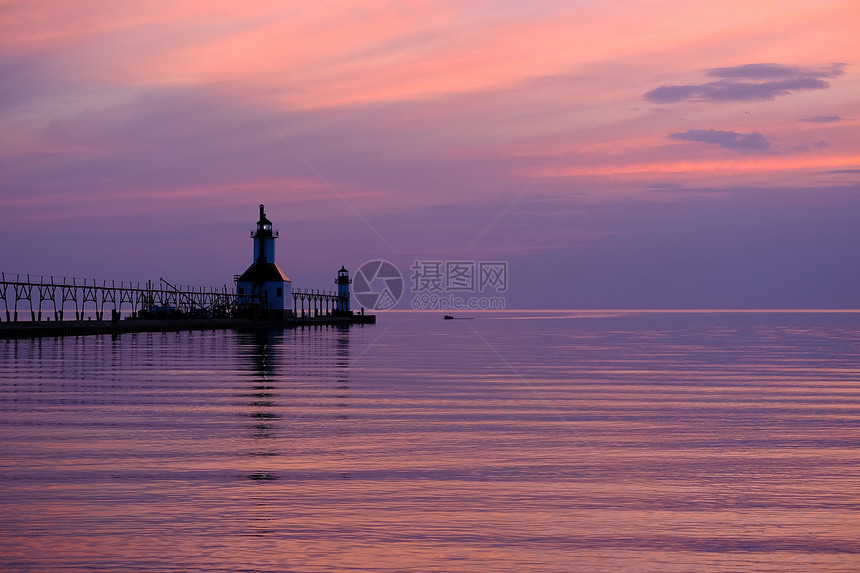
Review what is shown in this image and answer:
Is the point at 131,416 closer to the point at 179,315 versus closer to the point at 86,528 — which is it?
the point at 86,528

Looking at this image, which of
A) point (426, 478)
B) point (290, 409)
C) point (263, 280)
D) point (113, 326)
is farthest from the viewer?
point (263, 280)

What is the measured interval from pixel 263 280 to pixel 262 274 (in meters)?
0.80

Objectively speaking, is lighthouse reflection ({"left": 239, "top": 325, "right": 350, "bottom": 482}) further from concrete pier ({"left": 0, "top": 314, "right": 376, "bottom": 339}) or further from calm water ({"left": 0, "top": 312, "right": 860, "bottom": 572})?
concrete pier ({"left": 0, "top": 314, "right": 376, "bottom": 339})

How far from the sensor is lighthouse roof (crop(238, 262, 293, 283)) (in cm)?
12206

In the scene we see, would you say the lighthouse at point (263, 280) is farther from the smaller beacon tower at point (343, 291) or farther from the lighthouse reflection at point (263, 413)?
the lighthouse reflection at point (263, 413)

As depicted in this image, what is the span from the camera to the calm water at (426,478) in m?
10.0

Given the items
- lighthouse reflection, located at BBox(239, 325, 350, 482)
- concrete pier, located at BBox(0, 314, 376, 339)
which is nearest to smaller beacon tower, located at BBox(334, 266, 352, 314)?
concrete pier, located at BBox(0, 314, 376, 339)

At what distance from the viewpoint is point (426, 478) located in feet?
47.1

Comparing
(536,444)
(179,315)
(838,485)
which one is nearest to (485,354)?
(536,444)

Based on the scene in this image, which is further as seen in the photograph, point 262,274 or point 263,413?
point 262,274

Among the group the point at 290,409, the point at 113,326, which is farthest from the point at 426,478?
the point at 113,326

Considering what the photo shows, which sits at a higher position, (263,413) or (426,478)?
(426,478)

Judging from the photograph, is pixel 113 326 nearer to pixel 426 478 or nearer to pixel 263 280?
pixel 263 280

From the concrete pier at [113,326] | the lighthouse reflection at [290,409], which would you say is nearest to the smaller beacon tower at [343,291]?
the concrete pier at [113,326]
